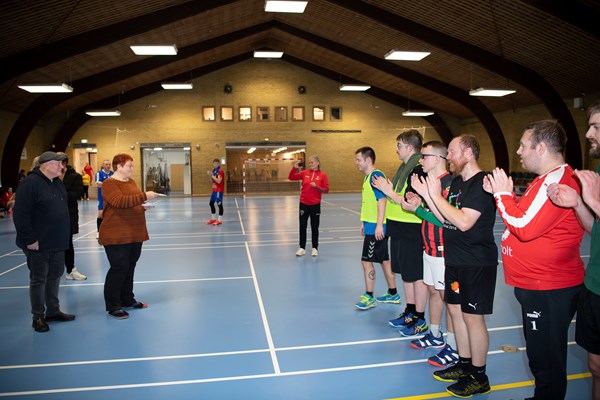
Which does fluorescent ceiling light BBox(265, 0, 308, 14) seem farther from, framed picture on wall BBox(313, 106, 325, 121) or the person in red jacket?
framed picture on wall BBox(313, 106, 325, 121)

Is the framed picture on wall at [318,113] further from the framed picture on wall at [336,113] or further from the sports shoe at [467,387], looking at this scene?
the sports shoe at [467,387]

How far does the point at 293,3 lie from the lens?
10.8 m

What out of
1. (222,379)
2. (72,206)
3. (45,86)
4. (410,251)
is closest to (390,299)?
(410,251)

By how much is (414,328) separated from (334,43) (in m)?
17.6

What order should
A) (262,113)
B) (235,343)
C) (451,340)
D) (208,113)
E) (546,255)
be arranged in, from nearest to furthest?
(546,255) < (451,340) < (235,343) < (208,113) < (262,113)

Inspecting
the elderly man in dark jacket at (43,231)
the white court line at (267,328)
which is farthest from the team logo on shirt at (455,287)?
the elderly man in dark jacket at (43,231)

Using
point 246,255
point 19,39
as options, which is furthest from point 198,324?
point 19,39

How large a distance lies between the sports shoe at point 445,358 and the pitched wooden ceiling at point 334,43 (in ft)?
35.9

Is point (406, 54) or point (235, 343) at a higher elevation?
point (406, 54)

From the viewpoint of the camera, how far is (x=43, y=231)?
15.1ft

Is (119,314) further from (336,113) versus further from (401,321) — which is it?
(336,113)

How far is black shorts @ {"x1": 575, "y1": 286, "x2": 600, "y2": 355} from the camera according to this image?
2314mm

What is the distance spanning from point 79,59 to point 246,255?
40.6 ft

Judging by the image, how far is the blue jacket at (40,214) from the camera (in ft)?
14.7
